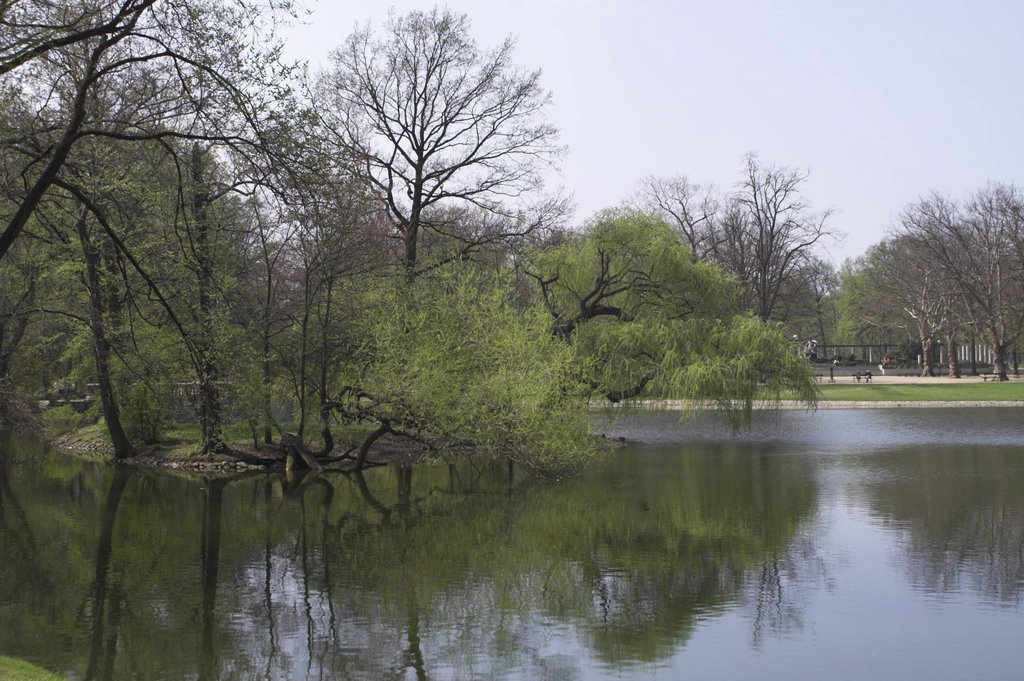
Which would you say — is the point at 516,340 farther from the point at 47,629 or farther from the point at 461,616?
the point at 47,629

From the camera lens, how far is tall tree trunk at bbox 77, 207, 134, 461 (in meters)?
23.4

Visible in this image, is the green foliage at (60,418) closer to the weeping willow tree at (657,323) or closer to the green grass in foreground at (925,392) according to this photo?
the weeping willow tree at (657,323)

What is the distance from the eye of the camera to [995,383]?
5428 centimetres

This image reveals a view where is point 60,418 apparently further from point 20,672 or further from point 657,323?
point 20,672

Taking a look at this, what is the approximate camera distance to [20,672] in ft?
28.8

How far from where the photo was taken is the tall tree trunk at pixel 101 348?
76.9ft

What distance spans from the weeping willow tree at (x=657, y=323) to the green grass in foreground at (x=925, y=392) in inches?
615

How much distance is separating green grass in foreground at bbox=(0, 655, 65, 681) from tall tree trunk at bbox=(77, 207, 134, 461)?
44.4ft

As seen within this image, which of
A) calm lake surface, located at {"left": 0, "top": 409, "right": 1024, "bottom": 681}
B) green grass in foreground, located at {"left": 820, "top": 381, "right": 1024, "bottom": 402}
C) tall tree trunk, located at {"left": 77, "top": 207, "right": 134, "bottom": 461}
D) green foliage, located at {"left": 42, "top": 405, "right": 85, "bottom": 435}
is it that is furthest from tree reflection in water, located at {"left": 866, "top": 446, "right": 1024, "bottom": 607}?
green foliage, located at {"left": 42, "top": 405, "right": 85, "bottom": 435}

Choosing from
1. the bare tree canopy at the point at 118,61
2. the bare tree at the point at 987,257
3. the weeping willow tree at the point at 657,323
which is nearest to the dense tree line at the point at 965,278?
the bare tree at the point at 987,257

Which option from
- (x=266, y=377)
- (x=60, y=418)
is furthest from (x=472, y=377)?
(x=60, y=418)

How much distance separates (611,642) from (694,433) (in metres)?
24.7

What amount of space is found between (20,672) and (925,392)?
47924 millimetres

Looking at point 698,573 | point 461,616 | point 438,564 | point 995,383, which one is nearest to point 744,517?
point 698,573
